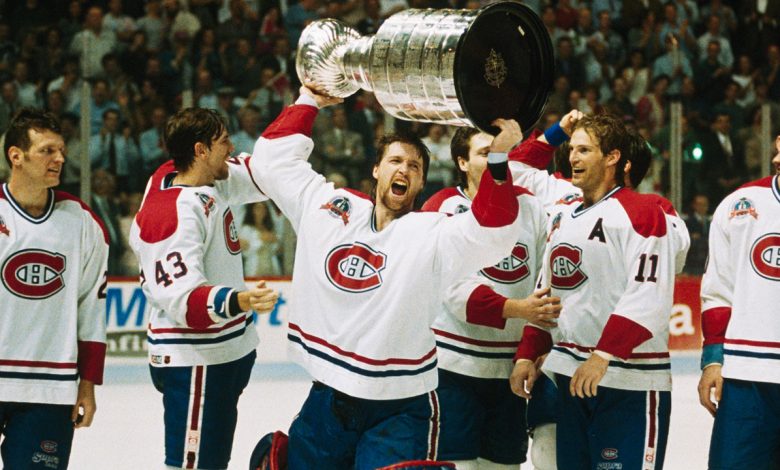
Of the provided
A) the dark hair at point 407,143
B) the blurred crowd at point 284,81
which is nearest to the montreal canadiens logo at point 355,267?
the dark hair at point 407,143

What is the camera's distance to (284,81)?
915cm

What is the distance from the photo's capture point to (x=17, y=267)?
347cm

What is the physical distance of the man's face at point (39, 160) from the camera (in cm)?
352

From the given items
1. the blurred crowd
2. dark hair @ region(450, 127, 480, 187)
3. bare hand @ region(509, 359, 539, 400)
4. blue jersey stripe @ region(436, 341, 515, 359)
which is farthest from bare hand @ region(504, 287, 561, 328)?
the blurred crowd

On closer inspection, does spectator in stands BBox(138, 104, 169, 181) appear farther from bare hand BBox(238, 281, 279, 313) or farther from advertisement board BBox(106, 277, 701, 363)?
bare hand BBox(238, 281, 279, 313)

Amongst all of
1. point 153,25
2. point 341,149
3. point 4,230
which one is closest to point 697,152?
point 341,149

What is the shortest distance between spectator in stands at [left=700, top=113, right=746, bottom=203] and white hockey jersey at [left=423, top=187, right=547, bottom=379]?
524 cm

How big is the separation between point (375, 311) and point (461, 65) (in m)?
0.73

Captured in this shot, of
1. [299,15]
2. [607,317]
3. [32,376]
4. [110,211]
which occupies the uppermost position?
[299,15]

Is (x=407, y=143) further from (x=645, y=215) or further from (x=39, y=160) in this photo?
(x=39, y=160)

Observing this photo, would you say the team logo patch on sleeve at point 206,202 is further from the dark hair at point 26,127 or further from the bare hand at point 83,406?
the bare hand at point 83,406

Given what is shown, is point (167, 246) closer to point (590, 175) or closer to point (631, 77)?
point (590, 175)

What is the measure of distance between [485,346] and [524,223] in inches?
17.8

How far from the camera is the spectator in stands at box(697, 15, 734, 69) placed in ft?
35.4
